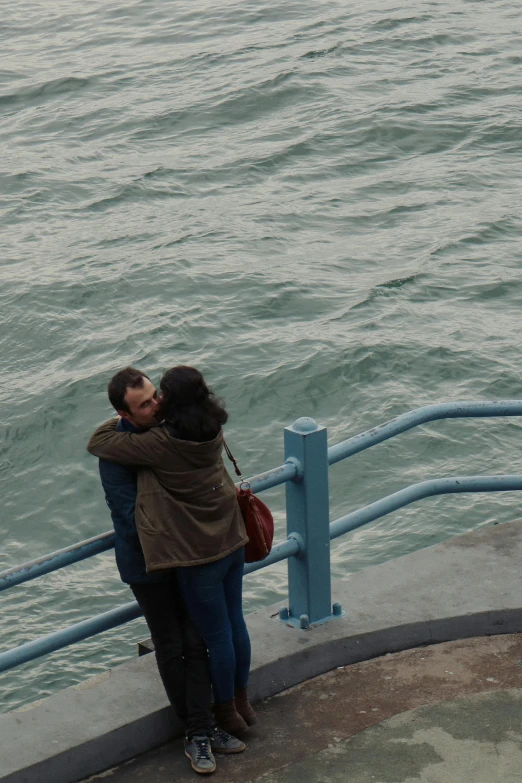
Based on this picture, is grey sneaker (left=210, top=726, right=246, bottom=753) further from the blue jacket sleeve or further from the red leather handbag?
the blue jacket sleeve

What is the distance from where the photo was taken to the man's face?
4117 mm

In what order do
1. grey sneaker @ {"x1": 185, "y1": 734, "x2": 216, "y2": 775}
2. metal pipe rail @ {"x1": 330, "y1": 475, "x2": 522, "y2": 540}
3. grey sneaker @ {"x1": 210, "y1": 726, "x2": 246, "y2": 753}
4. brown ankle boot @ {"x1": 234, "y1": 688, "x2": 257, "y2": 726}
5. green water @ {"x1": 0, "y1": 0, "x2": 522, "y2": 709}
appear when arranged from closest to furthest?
1. grey sneaker @ {"x1": 185, "y1": 734, "x2": 216, "y2": 775}
2. grey sneaker @ {"x1": 210, "y1": 726, "x2": 246, "y2": 753}
3. brown ankle boot @ {"x1": 234, "y1": 688, "x2": 257, "y2": 726}
4. metal pipe rail @ {"x1": 330, "y1": 475, "x2": 522, "y2": 540}
5. green water @ {"x1": 0, "y1": 0, "x2": 522, "y2": 709}

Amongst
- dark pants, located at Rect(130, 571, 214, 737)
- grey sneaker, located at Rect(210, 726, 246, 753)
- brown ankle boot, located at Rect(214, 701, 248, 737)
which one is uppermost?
dark pants, located at Rect(130, 571, 214, 737)

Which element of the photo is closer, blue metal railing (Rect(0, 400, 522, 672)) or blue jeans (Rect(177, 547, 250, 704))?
blue jeans (Rect(177, 547, 250, 704))

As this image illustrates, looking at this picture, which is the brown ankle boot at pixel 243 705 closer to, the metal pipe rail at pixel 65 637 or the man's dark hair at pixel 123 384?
the metal pipe rail at pixel 65 637

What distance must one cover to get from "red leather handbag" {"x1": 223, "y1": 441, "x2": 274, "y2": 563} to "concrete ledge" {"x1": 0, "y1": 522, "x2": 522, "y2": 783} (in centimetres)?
54

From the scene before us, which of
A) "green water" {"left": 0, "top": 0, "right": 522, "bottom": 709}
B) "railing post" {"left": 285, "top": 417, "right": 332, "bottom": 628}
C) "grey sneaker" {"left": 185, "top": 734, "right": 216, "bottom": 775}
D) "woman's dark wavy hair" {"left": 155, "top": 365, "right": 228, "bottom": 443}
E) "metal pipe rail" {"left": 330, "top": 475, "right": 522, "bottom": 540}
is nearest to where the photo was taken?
"woman's dark wavy hair" {"left": 155, "top": 365, "right": 228, "bottom": 443}

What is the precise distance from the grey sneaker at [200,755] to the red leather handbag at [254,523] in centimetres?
68

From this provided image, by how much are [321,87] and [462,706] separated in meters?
17.4

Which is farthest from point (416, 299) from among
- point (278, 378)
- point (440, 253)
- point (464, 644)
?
point (464, 644)

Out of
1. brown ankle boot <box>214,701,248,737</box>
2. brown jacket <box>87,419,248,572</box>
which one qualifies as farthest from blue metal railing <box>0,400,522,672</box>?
brown ankle boot <box>214,701,248,737</box>

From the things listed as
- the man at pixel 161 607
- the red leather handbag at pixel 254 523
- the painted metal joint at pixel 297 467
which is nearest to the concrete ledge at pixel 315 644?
the man at pixel 161 607

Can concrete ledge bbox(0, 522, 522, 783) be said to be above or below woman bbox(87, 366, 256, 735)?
below

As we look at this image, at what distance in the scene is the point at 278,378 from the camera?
12.4m
